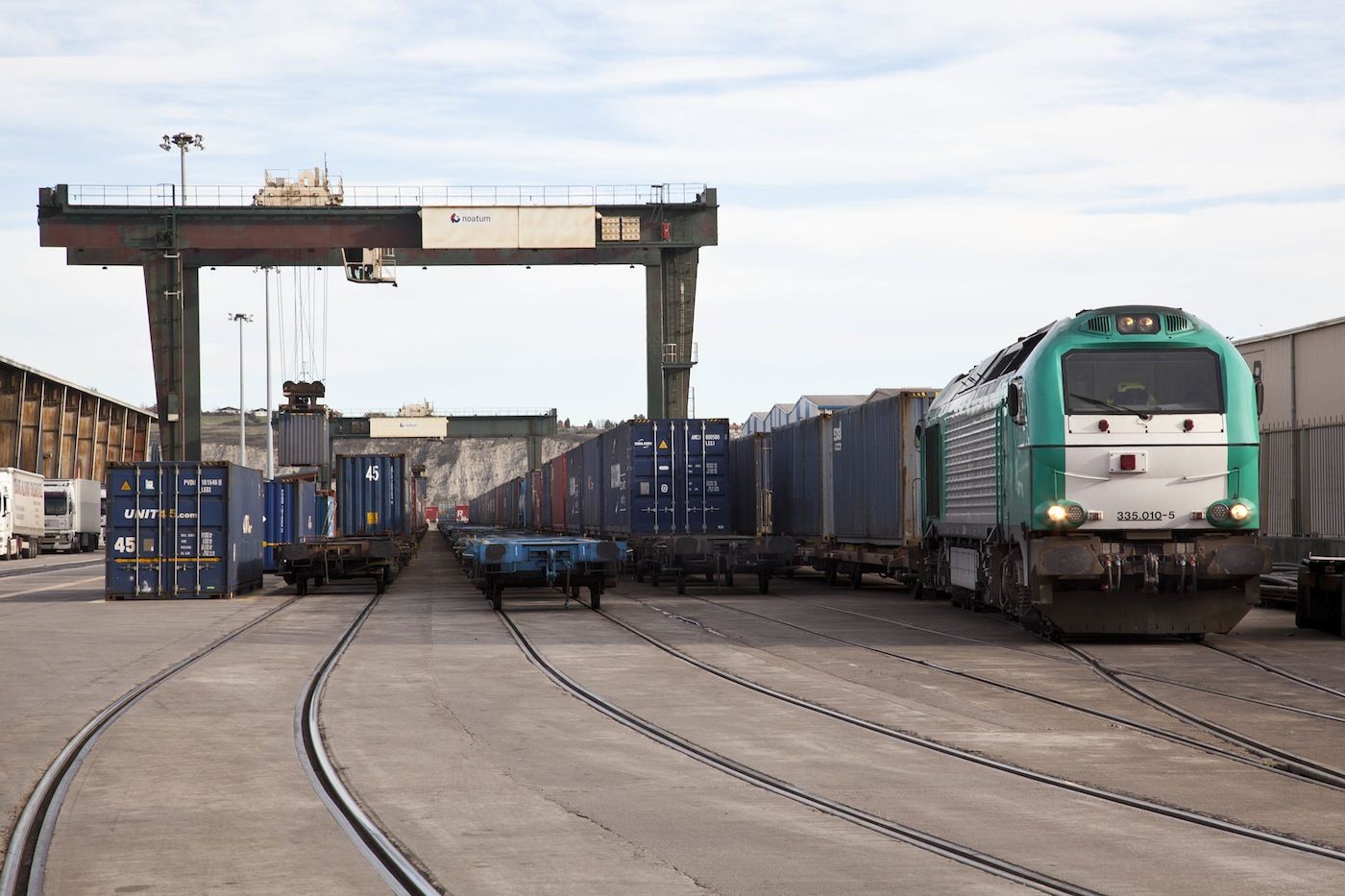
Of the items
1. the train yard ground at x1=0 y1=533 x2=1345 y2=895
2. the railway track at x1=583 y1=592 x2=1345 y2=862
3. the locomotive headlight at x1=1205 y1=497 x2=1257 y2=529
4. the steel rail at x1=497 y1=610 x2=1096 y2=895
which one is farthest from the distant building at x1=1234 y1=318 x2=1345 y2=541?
the steel rail at x1=497 y1=610 x2=1096 y2=895

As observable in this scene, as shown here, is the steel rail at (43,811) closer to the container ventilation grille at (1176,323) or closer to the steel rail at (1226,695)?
the steel rail at (1226,695)

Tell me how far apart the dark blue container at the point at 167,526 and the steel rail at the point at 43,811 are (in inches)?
677

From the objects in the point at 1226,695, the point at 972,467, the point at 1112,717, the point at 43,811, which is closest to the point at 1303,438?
the point at 972,467

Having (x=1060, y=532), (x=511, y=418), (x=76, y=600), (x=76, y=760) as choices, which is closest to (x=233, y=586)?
(x=76, y=600)

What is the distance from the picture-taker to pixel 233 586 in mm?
32375

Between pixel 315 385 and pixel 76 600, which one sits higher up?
pixel 315 385

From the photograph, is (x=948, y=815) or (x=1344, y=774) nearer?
(x=948, y=815)

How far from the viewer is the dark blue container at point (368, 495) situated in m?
46.5

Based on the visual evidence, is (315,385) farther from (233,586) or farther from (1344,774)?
(1344,774)

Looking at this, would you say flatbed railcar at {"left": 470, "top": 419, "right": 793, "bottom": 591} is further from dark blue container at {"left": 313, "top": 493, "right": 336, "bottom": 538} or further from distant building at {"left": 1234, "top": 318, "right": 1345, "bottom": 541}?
dark blue container at {"left": 313, "top": 493, "right": 336, "bottom": 538}

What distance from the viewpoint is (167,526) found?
31.3 metres

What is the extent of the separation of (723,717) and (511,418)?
78.0 meters

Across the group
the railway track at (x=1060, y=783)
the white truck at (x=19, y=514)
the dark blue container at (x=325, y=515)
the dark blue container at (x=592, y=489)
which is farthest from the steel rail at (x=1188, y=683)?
the white truck at (x=19, y=514)

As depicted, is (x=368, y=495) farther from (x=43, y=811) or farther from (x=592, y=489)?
(x=43, y=811)
